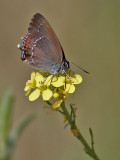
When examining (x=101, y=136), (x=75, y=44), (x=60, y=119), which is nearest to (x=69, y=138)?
(x=60, y=119)

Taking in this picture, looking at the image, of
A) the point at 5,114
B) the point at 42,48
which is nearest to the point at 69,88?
the point at 42,48

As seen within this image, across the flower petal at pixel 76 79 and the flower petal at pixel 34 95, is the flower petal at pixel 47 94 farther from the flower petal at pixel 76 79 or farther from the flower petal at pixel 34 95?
the flower petal at pixel 76 79

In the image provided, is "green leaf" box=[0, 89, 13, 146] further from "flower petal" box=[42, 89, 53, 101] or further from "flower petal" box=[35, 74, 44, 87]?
"flower petal" box=[42, 89, 53, 101]

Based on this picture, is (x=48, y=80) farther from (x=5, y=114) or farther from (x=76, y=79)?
(x=5, y=114)

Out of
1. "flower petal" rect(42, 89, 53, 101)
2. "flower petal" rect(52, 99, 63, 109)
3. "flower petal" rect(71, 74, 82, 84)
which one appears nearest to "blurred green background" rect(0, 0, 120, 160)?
"flower petal" rect(71, 74, 82, 84)

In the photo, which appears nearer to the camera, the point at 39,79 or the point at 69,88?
the point at 69,88

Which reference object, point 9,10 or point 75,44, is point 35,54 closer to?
point 75,44

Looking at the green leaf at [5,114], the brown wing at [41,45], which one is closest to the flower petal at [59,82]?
the brown wing at [41,45]
